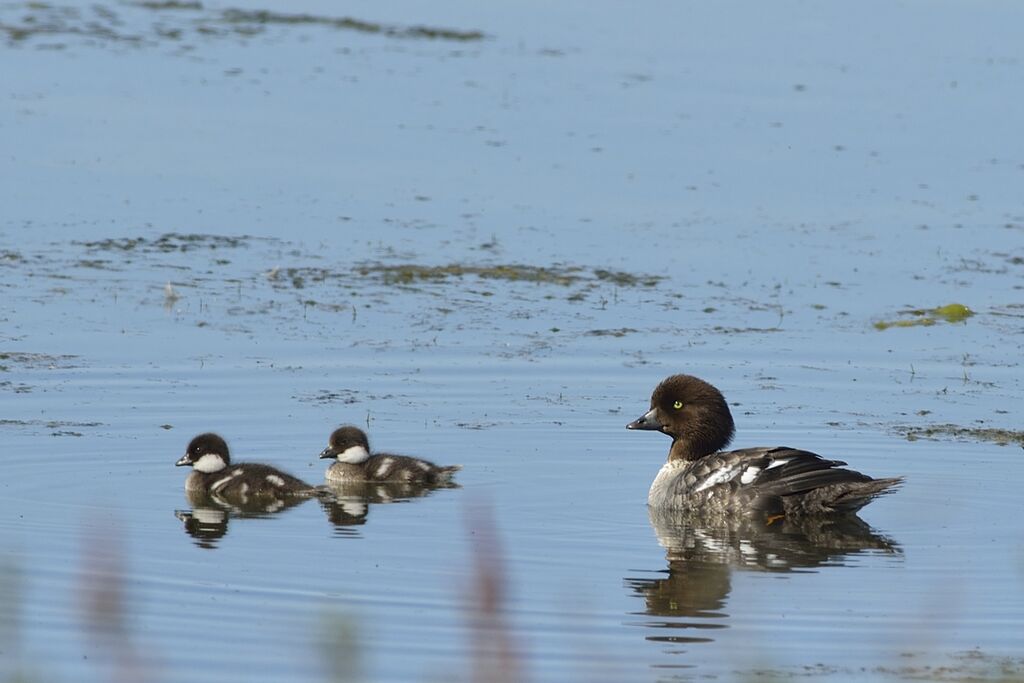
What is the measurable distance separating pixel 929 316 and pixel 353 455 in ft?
21.1

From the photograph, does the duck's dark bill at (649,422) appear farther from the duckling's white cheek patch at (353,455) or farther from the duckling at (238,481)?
the duckling at (238,481)

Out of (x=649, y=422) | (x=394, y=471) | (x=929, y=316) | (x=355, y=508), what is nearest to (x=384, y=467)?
(x=394, y=471)

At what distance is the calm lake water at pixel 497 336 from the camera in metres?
8.96

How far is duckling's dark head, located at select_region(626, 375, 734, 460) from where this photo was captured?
1266 cm

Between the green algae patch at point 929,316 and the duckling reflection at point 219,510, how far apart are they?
647cm

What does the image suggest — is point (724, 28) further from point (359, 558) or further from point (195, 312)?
point (359, 558)

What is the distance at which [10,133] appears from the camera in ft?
75.5

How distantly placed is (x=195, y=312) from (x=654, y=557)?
22.5ft

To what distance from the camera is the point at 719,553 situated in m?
11.1

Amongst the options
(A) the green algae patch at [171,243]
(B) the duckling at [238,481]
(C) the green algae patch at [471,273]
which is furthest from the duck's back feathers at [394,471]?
(A) the green algae patch at [171,243]

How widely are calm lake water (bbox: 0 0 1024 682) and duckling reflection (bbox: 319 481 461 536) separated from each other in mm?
106

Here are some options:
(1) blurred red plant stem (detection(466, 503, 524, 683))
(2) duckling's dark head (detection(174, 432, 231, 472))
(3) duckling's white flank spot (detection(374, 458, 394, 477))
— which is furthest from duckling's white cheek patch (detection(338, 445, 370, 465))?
(1) blurred red plant stem (detection(466, 503, 524, 683))

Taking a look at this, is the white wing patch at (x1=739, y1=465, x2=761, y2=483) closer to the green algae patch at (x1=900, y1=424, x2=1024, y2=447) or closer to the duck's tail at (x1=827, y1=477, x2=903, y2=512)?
the duck's tail at (x1=827, y1=477, x2=903, y2=512)

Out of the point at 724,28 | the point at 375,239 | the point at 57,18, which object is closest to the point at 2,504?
the point at 375,239
